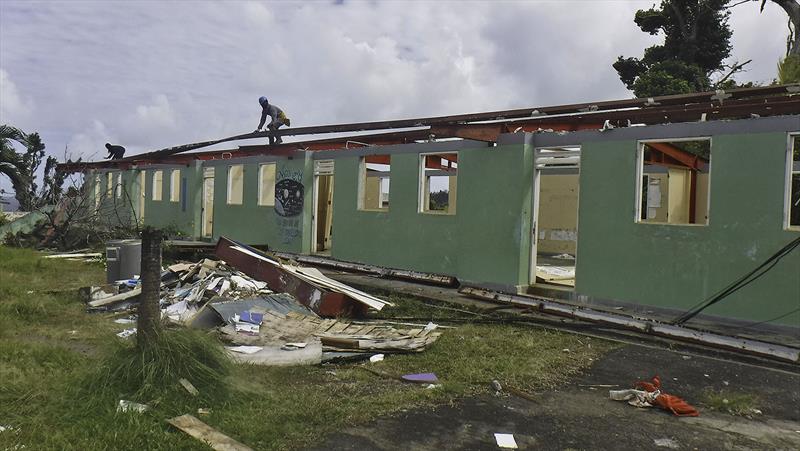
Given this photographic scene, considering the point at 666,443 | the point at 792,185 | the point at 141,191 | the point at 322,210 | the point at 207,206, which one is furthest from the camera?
the point at 141,191

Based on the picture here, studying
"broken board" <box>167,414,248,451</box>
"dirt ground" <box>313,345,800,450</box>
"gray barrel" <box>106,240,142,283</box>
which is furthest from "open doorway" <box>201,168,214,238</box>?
"broken board" <box>167,414,248,451</box>

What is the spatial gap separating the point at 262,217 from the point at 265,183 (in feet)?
3.20

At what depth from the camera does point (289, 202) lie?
15.2m

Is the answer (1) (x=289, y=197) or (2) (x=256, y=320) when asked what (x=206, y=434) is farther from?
(1) (x=289, y=197)

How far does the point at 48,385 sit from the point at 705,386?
244 inches

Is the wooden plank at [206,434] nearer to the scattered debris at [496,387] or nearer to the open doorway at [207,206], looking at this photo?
the scattered debris at [496,387]

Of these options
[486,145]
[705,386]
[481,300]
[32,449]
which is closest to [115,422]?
[32,449]

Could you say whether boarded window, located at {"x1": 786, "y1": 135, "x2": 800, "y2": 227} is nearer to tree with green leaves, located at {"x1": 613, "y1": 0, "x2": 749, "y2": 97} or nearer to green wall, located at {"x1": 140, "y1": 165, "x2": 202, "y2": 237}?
tree with green leaves, located at {"x1": 613, "y1": 0, "x2": 749, "y2": 97}

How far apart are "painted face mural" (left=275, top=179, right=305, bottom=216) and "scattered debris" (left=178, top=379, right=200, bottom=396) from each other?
10450 millimetres

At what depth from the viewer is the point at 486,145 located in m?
11.0

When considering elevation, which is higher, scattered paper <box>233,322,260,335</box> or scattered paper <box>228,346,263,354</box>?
scattered paper <box>233,322,260,335</box>

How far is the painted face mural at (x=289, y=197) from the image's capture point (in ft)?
49.1

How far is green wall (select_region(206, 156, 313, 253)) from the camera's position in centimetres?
1491

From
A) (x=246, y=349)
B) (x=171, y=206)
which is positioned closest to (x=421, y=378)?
(x=246, y=349)
